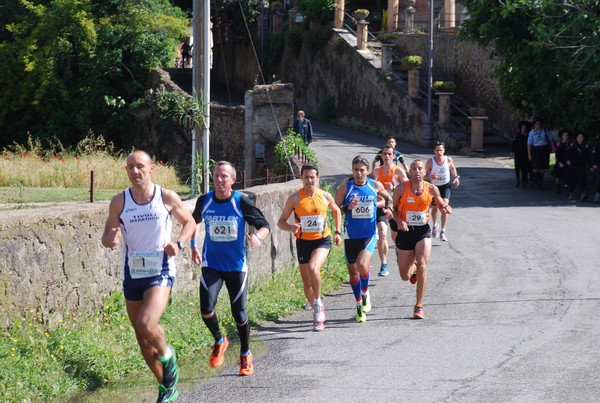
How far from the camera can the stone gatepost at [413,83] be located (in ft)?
125

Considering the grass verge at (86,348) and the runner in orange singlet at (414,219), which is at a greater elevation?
the runner in orange singlet at (414,219)

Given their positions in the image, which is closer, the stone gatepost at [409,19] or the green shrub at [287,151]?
the green shrub at [287,151]

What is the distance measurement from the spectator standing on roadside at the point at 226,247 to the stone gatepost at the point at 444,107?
2754 centimetres

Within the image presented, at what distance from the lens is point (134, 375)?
9.07 m

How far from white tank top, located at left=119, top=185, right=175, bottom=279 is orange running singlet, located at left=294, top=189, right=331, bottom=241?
3275 mm

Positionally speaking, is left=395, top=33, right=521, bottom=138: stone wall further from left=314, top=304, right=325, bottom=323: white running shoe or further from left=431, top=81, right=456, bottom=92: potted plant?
A: left=314, top=304, right=325, bottom=323: white running shoe

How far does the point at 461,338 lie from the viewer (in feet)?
34.5

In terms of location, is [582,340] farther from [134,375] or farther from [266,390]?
[134,375]

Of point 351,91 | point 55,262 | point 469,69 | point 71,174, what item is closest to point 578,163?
point 71,174

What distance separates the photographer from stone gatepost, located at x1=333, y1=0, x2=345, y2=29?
44.6 m

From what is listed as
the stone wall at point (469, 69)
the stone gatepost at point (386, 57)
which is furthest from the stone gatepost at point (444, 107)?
the stone gatepost at point (386, 57)

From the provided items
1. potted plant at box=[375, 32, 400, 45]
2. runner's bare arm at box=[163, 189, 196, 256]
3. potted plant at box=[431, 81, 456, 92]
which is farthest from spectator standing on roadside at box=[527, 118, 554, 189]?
runner's bare arm at box=[163, 189, 196, 256]

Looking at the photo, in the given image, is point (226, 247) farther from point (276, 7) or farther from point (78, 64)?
point (276, 7)

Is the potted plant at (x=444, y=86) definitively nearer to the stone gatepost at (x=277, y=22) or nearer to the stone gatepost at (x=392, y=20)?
the stone gatepost at (x=392, y=20)
